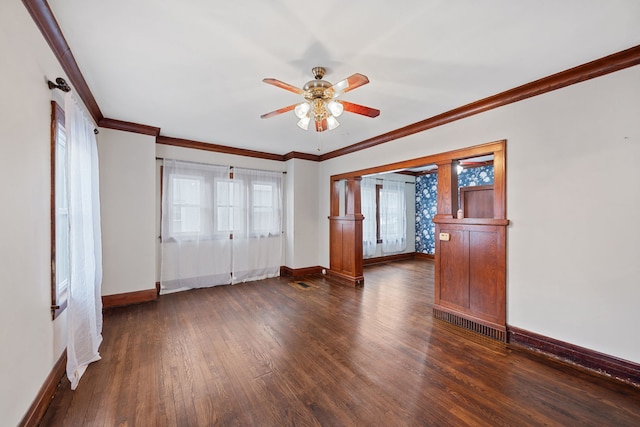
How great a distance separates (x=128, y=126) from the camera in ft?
12.3

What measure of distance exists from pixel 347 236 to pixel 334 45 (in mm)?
3562

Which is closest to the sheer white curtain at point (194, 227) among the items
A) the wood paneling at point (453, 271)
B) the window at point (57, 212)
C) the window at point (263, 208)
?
the window at point (263, 208)

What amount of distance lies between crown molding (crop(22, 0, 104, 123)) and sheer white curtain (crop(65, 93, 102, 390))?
0.94 feet

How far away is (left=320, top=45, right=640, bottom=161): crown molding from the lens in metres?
2.06

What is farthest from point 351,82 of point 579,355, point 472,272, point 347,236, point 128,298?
point 128,298

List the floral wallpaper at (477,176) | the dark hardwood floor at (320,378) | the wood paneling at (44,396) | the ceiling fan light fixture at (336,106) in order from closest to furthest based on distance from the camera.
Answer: the wood paneling at (44,396)
the dark hardwood floor at (320,378)
the ceiling fan light fixture at (336,106)
the floral wallpaper at (477,176)

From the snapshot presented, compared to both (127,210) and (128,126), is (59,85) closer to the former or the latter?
(128,126)

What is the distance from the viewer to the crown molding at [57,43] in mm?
1559

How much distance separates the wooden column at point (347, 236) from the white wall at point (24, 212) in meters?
3.98

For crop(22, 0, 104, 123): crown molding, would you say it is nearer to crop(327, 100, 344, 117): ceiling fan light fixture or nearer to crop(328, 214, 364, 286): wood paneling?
crop(327, 100, 344, 117): ceiling fan light fixture

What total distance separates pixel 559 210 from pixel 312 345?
8.92 ft

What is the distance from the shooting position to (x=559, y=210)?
2.42 meters

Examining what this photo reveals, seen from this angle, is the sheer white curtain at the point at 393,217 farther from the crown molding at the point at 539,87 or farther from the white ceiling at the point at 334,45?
the white ceiling at the point at 334,45

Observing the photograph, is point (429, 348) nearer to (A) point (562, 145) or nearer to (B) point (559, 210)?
(B) point (559, 210)
